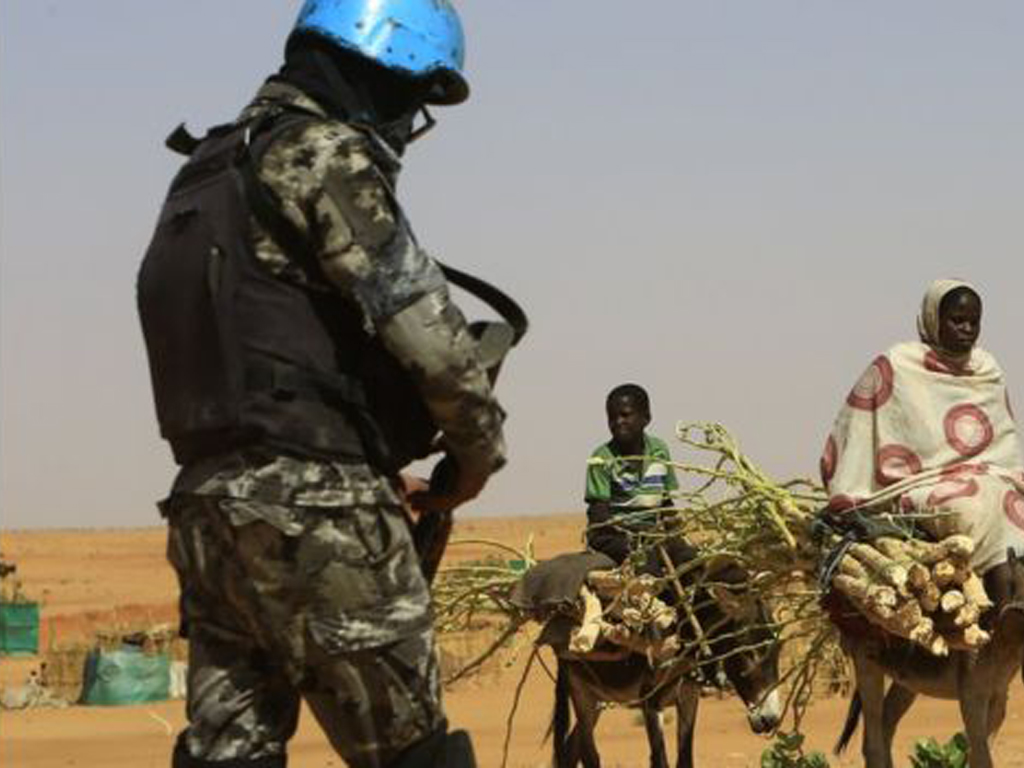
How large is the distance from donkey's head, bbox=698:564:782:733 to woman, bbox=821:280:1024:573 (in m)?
0.73

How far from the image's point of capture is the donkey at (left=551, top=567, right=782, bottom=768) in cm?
1318

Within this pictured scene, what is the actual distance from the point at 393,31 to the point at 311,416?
84 centimetres

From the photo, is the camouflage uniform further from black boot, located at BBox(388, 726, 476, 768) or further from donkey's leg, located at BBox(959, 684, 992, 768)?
donkey's leg, located at BBox(959, 684, 992, 768)

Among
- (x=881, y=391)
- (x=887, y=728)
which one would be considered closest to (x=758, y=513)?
(x=881, y=391)

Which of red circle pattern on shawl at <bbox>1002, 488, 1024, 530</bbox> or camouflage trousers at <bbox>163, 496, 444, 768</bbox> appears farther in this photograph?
red circle pattern on shawl at <bbox>1002, 488, 1024, 530</bbox>

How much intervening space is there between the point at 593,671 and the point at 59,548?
2216 inches

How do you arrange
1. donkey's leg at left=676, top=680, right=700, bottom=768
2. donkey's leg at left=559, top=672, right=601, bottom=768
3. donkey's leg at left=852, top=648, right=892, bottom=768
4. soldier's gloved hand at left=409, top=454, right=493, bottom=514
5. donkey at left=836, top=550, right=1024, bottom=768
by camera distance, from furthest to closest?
1. donkey's leg at left=559, top=672, right=601, bottom=768
2. donkey's leg at left=676, top=680, right=700, bottom=768
3. donkey's leg at left=852, top=648, right=892, bottom=768
4. donkey at left=836, top=550, right=1024, bottom=768
5. soldier's gloved hand at left=409, top=454, right=493, bottom=514

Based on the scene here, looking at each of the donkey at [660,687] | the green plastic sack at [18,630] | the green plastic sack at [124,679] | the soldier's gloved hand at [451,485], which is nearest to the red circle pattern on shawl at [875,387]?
the donkey at [660,687]

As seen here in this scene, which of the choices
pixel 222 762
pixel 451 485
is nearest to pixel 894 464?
pixel 451 485

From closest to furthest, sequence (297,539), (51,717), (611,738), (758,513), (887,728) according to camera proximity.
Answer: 1. (297,539)
2. (758,513)
3. (887,728)
4. (611,738)
5. (51,717)

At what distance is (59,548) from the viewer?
68812mm

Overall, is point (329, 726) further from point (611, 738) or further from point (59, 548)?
point (59, 548)

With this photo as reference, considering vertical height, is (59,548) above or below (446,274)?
below

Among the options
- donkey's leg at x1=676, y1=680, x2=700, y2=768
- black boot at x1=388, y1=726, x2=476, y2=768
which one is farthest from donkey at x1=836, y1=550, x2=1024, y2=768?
black boot at x1=388, y1=726, x2=476, y2=768
